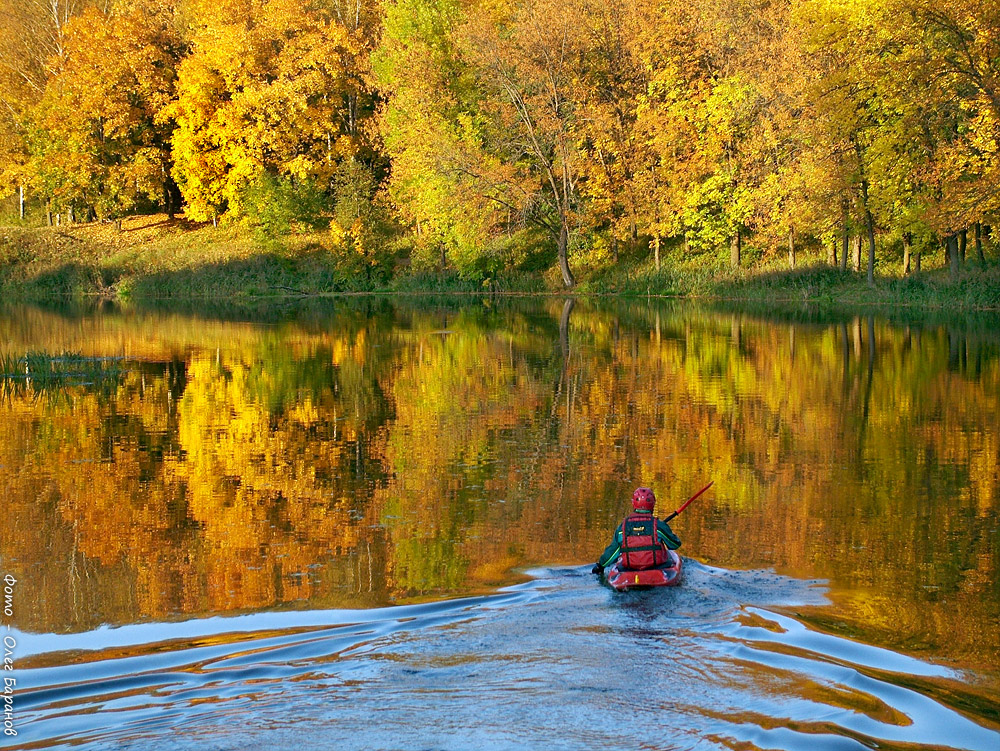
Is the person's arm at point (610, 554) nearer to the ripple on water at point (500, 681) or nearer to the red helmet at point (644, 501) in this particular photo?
the red helmet at point (644, 501)

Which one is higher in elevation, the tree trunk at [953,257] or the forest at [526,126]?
the forest at [526,126]

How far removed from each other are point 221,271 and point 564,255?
63.8 feet

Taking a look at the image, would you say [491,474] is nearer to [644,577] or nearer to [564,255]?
[644,577]

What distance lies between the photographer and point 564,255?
56.2 metres

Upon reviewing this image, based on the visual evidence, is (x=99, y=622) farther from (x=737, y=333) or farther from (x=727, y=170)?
(x=727, y=170)

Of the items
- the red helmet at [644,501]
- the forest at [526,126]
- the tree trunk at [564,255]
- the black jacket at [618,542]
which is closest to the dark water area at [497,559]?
the black jacket at [618,542]

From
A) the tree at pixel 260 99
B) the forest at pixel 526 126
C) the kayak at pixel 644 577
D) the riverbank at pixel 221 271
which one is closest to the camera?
the kayak at pixel 644 577

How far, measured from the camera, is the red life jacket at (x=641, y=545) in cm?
1027

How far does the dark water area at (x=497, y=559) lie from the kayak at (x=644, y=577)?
0.13m

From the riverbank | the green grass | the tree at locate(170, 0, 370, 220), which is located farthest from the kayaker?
the tree at locate(170, 0, 370, 220)

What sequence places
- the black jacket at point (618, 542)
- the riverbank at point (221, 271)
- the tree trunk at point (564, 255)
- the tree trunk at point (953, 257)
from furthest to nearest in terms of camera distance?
the riverbank at point (221, 271), the tree trunk at point (564, 255), the tree trunk at point (953, 257), the black jacket at point (618, 542)

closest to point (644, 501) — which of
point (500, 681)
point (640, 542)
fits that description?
point (640, 542)

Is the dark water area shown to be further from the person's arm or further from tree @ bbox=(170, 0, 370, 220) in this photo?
tree @ bbox=(170, 0, 370, 220)

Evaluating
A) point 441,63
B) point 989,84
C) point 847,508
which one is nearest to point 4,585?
point 847,508
